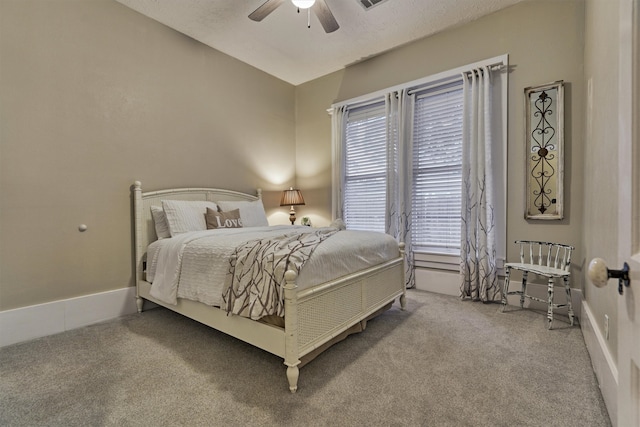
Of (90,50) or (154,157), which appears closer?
(90,50)

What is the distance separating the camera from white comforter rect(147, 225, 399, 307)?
1.91 metres

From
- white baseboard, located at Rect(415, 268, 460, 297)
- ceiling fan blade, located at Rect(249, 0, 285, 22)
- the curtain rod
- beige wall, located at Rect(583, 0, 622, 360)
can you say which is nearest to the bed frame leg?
beige wall, located at Rect(583, 0, 622, 360)

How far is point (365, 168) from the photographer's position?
4.11 metres

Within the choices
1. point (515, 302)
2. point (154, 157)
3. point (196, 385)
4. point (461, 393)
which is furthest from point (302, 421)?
point (154, 157)

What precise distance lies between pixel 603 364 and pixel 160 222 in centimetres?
349

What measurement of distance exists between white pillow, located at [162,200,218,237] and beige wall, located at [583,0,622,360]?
9.94ft

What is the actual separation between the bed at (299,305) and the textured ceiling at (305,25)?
1.85 m

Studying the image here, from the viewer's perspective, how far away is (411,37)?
3.51 meters

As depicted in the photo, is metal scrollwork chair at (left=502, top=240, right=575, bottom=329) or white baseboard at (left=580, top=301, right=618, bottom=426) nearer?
white baseboard at (left=580, top=301, right=618, bottom=426)

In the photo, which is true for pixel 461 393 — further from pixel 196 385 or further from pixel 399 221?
pixel 399 221

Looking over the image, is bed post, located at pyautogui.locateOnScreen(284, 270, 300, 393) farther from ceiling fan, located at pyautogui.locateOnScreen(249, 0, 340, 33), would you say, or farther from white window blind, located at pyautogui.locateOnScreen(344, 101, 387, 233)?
white window blind, located at pyautogui.locateOnScreen(344, 101, 387, 233)

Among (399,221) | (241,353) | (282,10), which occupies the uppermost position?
(282,10)

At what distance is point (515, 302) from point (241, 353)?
2661 millimetres

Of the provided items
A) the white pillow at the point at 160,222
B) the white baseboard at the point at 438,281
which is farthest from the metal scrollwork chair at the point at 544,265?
the white pillow at the point at 160,222
